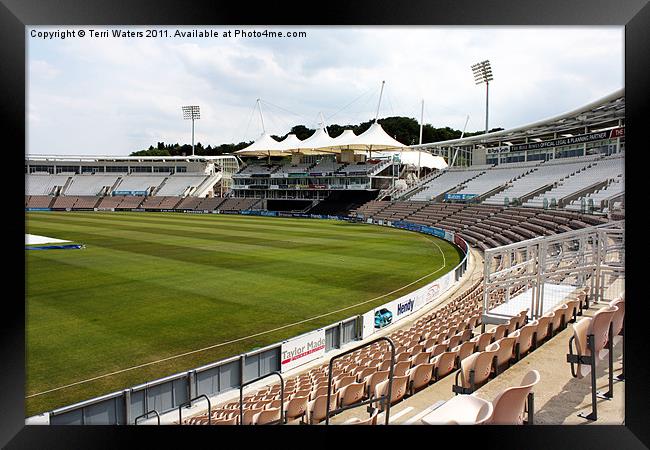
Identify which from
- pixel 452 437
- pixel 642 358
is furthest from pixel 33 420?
pixel 642 358

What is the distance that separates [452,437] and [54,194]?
88.6 meters

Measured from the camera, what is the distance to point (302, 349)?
10.8 metres

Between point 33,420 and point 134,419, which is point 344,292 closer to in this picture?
point 134,419

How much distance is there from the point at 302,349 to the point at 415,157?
6841 cm

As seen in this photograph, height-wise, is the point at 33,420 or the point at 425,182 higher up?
the point at 425,182

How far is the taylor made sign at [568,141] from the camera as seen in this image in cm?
3675

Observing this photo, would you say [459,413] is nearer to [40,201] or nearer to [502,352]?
[502,352]

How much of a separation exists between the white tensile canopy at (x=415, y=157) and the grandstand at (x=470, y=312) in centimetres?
178

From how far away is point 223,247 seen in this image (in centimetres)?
3019

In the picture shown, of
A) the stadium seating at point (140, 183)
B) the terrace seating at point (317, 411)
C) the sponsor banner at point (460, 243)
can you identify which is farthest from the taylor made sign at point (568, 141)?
the stadium seating at point (140, 183)

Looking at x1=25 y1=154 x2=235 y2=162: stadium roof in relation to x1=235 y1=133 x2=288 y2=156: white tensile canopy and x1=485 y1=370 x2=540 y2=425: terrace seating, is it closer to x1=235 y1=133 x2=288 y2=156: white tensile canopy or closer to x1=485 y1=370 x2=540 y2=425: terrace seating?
x1=235 y1=133 x2=288 y2=156: white tensile canopy

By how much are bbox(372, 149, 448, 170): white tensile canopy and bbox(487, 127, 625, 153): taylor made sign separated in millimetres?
16267

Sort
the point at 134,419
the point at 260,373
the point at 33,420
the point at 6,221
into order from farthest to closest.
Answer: the point at 260,373, the point at 134,419, the point at 33,420, the point at 6,221

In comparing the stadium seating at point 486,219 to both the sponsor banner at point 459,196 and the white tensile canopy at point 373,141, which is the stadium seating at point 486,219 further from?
the white tensile canopy at point 373,141
